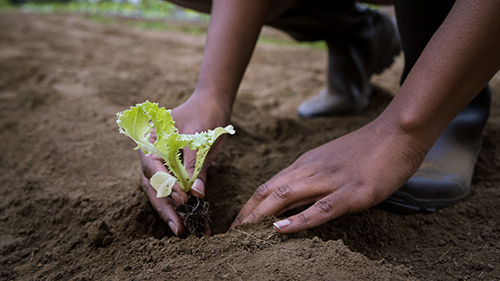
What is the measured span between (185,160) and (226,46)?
0.60 meters

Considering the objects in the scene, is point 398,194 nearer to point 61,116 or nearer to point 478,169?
point 478,169

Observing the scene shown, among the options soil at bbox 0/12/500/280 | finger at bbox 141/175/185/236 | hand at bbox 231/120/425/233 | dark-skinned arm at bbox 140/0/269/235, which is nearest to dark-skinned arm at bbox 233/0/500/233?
hand at bbox 231/120/425/233

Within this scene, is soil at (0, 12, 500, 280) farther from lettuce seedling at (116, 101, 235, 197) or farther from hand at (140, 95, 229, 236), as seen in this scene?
lettuce seedling at (116, 101, 235, 197)

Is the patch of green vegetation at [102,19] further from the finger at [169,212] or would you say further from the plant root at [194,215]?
the plant root at [194,215]

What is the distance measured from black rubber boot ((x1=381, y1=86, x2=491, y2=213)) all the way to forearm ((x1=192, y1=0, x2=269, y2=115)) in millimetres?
874

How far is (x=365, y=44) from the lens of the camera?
8.45 ft

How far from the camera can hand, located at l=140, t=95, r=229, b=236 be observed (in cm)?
124

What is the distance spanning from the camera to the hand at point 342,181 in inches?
43.9

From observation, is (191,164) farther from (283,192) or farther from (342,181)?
(342,181)

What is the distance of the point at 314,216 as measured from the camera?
110 cm

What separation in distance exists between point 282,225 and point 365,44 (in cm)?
194

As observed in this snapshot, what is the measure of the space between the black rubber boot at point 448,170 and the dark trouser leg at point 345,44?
3.36ft

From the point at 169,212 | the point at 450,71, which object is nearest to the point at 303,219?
the point at 169,212

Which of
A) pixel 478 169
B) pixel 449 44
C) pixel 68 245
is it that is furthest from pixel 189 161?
pixel 478 169
